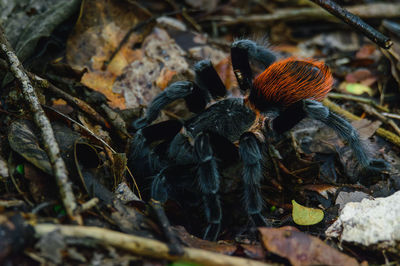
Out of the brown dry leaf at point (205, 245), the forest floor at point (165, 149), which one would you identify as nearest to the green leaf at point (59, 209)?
the forest floor at point (165, 149)

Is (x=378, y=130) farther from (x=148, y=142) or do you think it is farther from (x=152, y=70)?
(x=152, y=70)

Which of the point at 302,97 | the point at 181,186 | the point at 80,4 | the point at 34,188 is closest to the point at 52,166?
the point at 34,188

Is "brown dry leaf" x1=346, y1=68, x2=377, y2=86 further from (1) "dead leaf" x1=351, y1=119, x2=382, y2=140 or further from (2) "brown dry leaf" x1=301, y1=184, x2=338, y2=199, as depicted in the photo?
(2) "brown dry leaf" x1=301, y1=184, x2=338, y2=199

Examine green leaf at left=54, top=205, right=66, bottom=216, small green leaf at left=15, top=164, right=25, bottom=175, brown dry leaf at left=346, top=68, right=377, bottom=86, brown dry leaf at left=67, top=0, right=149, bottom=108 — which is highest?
brown dry leaf at left=67, top=0, right=149, bottom=108

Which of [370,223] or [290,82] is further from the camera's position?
[290,82]

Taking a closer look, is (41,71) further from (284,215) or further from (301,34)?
(301,34)

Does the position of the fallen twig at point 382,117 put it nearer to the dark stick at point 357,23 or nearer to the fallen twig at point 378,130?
the fallen twig at point 378,130

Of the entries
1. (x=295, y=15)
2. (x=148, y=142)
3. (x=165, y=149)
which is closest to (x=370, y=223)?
(x=165, y=149)

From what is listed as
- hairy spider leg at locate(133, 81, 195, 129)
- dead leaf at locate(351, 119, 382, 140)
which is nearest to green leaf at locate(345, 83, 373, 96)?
dead leaf at locate(351, 119, 382, 140)
